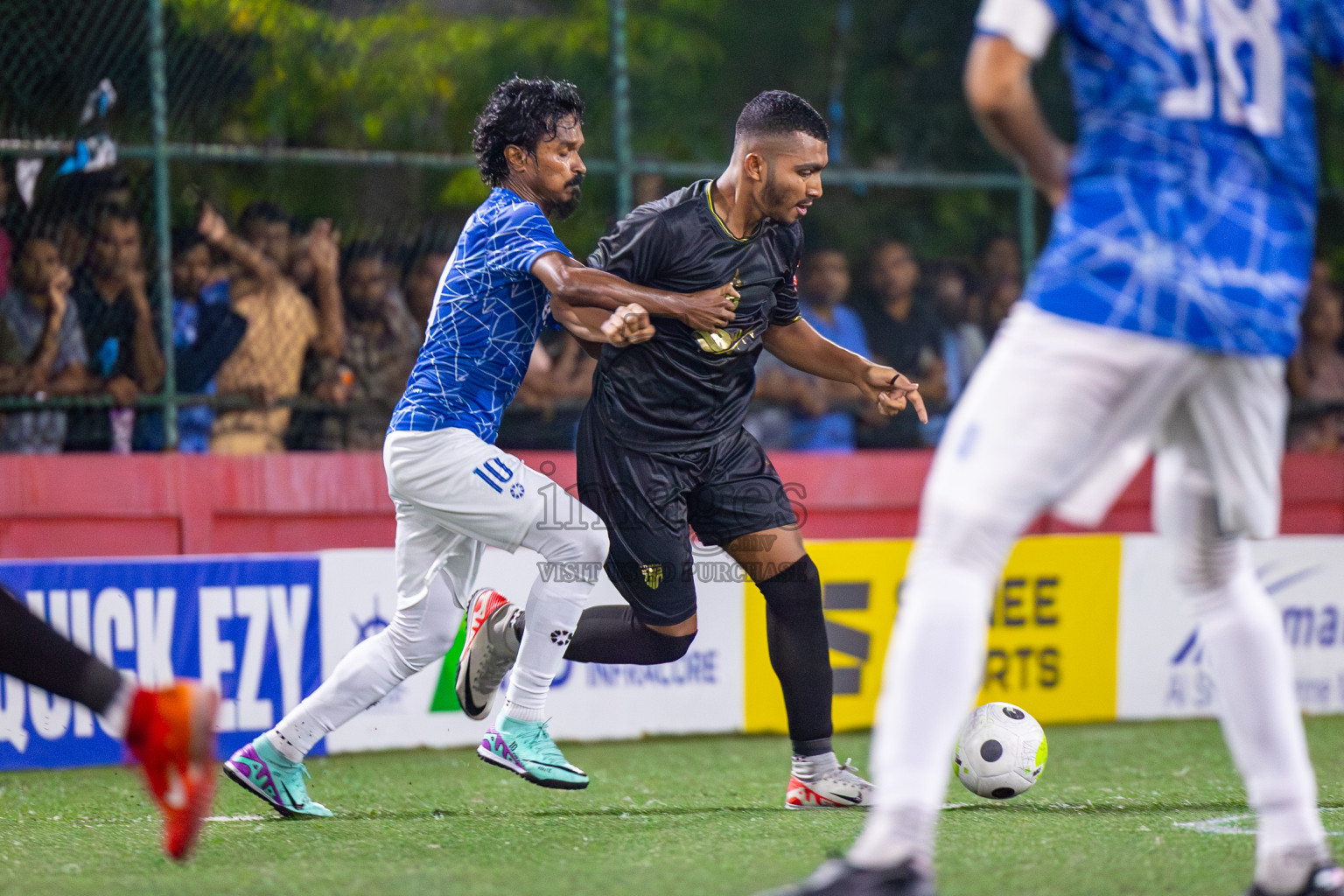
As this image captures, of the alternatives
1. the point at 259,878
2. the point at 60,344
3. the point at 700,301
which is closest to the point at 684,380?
the point at 700,301

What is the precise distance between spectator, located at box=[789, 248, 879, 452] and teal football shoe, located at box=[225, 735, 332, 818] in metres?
4.38

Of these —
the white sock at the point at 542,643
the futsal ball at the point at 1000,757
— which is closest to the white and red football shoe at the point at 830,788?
the futsal ball at the point at 1000,757

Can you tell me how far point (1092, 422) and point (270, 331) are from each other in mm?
5585

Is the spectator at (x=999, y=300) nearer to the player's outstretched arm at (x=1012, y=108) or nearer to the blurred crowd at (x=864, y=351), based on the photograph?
the blurred crowd at (x=864, y=351)

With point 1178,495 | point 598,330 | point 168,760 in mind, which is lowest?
point 168,760

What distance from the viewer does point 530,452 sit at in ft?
24.5

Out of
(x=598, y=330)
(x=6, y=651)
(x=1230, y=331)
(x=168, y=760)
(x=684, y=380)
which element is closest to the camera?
(x=1230, y=331)

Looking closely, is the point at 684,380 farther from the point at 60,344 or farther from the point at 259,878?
the point at 60,344

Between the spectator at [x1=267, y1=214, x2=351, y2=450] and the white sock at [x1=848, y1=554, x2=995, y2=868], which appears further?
the spectator at [x1=267, y1=214, x2=351, y2=450]

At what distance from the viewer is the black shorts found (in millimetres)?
4523

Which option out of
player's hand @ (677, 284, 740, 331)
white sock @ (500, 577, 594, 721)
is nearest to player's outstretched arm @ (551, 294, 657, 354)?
player's hand @ (677, 284, 740, 331)

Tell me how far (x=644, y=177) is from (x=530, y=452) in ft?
6.01

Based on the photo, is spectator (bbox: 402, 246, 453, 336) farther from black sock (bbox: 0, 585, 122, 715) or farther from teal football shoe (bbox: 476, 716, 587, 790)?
black sock (bbox: 0, 585, 122, 715)

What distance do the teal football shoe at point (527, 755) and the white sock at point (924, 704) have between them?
2009 millimetres
